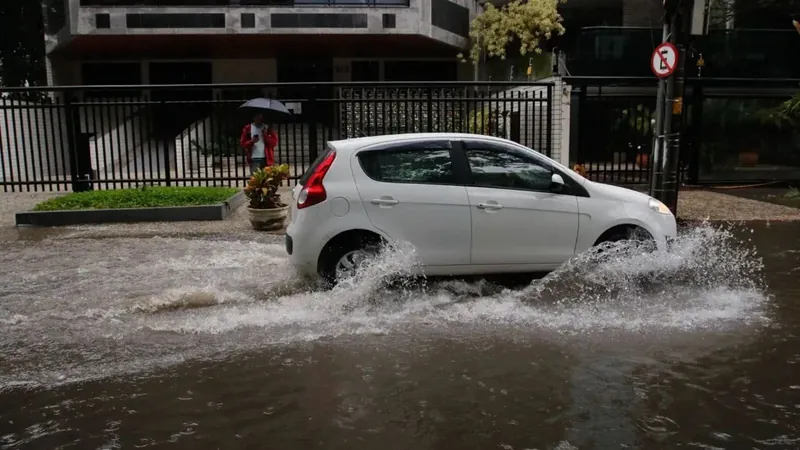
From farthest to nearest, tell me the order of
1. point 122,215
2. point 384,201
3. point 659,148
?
point 122,215 < point 659,148 < point 384,201

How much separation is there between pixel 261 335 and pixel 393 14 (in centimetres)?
1805

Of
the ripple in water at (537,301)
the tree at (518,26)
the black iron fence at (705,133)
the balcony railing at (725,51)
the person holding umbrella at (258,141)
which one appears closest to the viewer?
the ripple in water at (537,301)

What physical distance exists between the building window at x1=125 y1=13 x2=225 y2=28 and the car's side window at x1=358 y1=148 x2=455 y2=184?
17025 millimetres

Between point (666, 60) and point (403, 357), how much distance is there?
21.7 ft

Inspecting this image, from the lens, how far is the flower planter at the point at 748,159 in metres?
15.9

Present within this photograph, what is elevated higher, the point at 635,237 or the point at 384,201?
the point at 384,201

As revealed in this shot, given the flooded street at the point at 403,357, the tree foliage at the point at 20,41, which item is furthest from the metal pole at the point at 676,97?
the tree foliage at the point at 20,41

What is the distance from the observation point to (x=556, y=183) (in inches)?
276

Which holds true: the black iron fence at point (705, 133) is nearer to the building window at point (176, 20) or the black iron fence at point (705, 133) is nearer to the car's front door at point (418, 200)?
the car's front door at point (418, 200)

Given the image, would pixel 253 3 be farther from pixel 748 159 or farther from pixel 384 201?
pixel 384 201

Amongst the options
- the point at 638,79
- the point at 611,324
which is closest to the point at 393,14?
the point at 638,79

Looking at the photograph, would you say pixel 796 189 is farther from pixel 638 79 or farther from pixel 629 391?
pixel 629 391

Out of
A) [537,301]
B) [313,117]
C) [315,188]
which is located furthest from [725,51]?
[315,188]

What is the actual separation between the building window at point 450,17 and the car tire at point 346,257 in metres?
17.5
